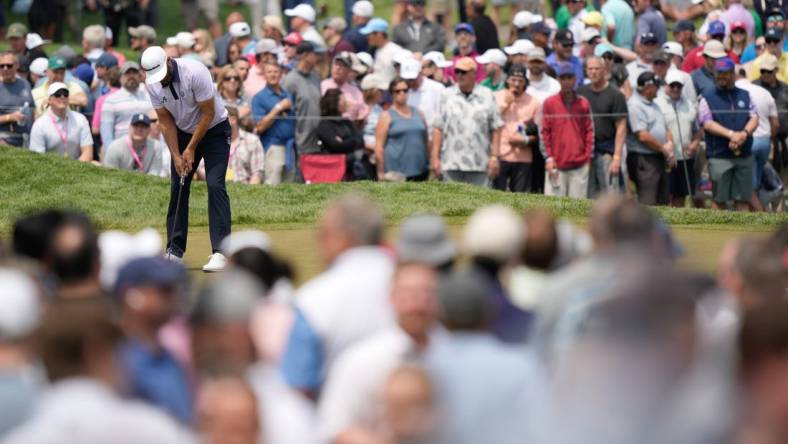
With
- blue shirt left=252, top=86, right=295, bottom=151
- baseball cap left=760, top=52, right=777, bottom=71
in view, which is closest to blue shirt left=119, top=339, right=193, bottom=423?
blue shirt left=252, top=86, right=295, bottom=151

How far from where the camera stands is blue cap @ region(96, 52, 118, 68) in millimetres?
19641

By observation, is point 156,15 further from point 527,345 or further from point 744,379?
point 744,379

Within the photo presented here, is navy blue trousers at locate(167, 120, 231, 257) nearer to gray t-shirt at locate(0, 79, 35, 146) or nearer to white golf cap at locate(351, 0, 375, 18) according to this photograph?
gray t-shirt at locate(0, 79, 35, 146)

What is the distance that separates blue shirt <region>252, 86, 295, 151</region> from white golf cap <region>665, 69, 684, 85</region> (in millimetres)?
3906

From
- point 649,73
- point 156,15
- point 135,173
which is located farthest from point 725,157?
point 156,15

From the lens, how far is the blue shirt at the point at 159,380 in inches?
214

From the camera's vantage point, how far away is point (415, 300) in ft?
18.4

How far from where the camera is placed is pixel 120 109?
59.4ft

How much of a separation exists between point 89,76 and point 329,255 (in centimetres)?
1392

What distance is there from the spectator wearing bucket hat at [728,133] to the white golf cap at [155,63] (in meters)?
7.00

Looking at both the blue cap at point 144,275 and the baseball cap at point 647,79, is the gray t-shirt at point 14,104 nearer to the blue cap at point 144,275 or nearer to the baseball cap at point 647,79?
the baseball cap at point 647,79

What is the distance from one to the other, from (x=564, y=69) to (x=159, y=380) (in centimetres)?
1232

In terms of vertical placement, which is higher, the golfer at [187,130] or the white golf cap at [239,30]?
the white golf cap at [239,30]

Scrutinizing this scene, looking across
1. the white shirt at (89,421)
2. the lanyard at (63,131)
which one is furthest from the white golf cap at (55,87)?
the white shirt at (89,421)
